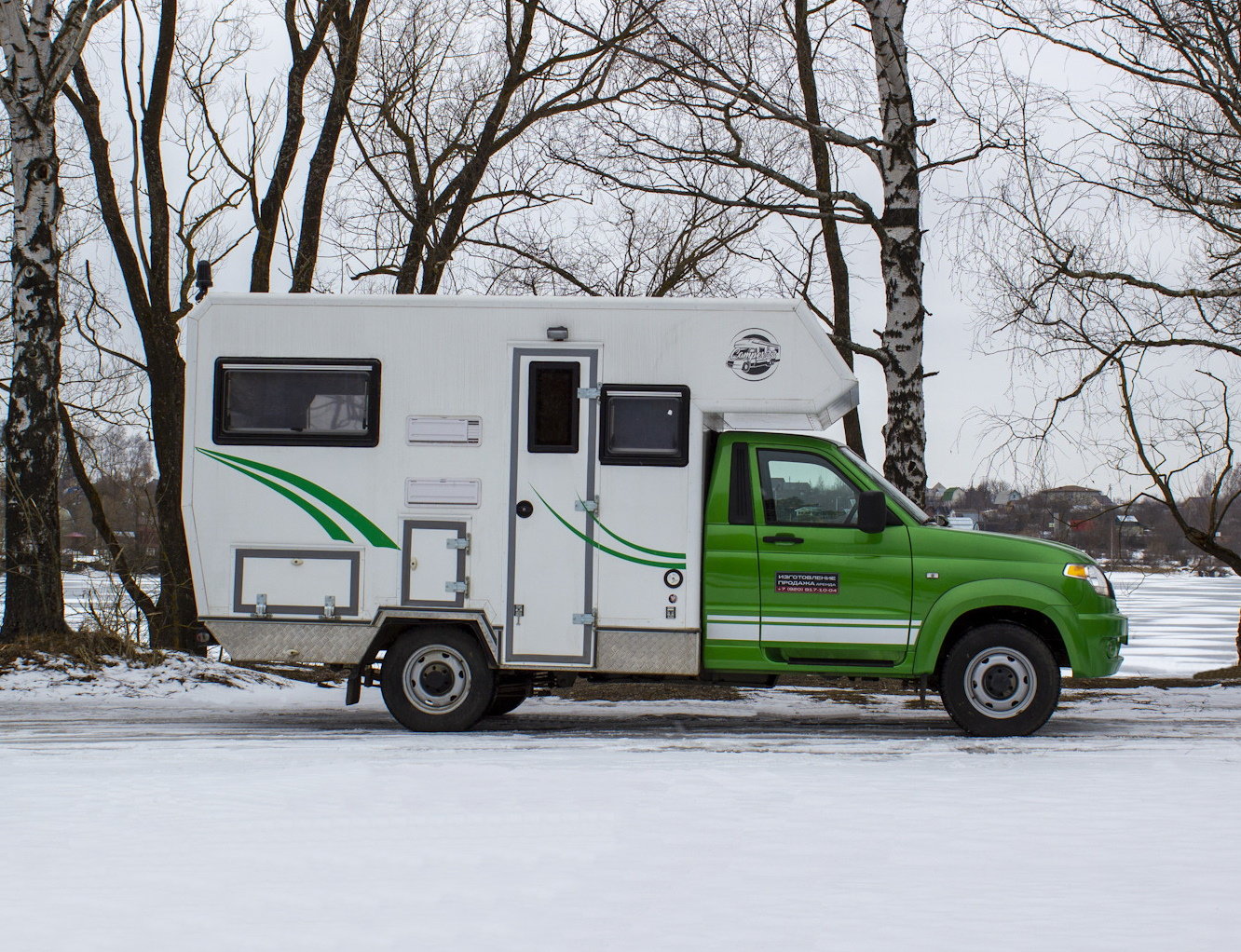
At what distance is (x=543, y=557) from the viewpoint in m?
8.97

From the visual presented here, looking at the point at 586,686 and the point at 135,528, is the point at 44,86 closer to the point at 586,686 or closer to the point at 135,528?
the point at 135,528

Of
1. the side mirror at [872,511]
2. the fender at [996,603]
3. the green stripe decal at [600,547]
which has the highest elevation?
the side mirror at [872,511]

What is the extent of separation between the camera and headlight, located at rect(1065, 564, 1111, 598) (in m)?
8.86

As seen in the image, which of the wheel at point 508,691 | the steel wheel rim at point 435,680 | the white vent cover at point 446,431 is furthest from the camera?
the wheel at point 508,691

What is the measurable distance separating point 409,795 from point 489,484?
280 centimetres

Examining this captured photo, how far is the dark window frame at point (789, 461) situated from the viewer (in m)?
8.94

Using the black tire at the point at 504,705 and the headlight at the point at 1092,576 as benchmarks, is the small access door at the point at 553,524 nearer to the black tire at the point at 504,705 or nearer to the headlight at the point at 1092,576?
the black tire at the point at 504,705

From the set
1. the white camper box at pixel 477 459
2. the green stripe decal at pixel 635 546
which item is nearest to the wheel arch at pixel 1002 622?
the white camper box at pixel 477 459

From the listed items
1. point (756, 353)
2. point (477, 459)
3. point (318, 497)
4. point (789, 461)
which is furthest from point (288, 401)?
point (789, 461)

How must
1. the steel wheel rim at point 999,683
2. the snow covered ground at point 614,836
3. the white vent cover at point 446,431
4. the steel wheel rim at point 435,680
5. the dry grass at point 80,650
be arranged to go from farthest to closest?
the dry grass at point 80,650 < the steel wheel rim at point 435,680 < the white vent cover at point 446,431 < the steel wheel rim at point 999,683 < the snow covered ground at point 614,836

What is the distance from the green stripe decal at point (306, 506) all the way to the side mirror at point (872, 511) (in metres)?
3.56

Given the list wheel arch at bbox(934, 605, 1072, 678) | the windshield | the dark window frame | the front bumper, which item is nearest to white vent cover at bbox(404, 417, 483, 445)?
the dark window frame

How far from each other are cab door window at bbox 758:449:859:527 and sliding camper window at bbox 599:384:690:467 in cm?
63

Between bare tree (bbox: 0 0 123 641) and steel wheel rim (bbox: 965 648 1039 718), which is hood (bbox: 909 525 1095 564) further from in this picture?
bare tree (bbox: 0 0 123 641)
